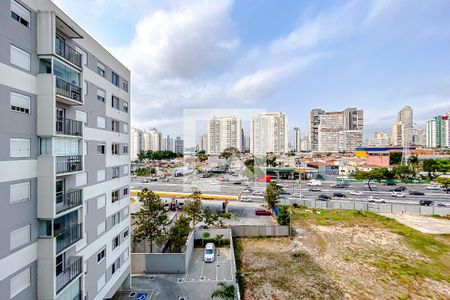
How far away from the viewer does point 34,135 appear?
21.2 ft

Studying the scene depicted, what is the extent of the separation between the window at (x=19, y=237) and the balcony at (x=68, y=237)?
2.29 ft

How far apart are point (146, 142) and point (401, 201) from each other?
108008mm

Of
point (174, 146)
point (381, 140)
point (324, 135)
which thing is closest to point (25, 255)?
point (324, 135)

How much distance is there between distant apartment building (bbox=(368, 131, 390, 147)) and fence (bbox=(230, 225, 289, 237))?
475 feet

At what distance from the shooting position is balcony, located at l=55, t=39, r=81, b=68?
7.41 meters

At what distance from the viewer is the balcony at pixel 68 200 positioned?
7130 mm

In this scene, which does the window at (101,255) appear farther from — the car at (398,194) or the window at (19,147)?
the car at (398,194)

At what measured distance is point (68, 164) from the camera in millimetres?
7375

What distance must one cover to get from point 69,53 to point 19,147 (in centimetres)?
363

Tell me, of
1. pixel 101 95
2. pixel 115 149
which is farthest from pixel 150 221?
pixel 101 95

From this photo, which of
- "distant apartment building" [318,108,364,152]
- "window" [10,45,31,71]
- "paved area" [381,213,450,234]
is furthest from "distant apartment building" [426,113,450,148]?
"window" [10,45,31,71]

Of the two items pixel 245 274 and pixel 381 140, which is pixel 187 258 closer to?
pixel 245 274

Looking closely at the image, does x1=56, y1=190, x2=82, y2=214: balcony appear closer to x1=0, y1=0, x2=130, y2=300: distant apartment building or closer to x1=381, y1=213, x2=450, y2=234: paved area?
x1=0, y1=0, x2=130, y2=300: distant apartment building

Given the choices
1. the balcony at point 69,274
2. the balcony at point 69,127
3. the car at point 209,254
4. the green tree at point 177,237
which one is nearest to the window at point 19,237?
the balcony at point 69,274
